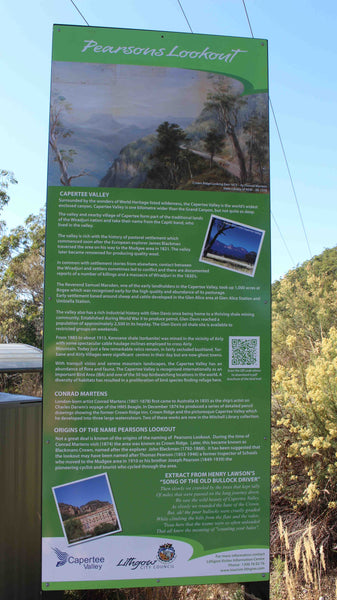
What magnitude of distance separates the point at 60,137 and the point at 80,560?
208cm

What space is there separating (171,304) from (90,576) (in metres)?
1.36

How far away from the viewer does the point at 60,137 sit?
251cm

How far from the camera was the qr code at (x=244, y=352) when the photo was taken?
248 cm

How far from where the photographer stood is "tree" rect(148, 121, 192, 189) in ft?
8.34

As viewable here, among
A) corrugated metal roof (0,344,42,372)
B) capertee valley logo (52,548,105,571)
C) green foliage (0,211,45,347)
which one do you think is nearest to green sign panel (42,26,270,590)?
capertee valley logo (52,548,105,571)

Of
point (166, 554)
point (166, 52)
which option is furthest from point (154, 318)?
point (166, 52)

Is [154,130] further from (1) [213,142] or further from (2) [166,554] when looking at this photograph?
(2) [166,554]

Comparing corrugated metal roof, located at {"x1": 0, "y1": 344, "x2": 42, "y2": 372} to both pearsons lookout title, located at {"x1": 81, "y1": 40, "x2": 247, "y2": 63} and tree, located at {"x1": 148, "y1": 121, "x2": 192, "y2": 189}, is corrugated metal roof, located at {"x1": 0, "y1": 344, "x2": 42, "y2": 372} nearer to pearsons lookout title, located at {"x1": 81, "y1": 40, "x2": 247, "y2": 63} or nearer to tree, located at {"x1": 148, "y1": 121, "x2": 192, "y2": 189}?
tree, located at {"x1": 148, "y1": 121, "x2": 192, "y2": 189}

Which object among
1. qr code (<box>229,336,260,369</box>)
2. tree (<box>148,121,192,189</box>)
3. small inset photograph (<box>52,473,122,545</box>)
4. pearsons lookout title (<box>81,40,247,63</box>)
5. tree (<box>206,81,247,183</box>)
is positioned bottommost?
small inset photograph (<box>52,473,122,545</box>)

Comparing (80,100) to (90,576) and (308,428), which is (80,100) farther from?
(308,428)

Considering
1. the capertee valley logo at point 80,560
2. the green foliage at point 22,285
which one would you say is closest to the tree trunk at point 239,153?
the capertee valley logo at point 80,560

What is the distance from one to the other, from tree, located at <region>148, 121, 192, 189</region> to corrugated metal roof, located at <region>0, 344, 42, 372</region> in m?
2.17

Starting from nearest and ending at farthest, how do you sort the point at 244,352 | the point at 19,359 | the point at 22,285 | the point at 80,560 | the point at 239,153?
1. the point at 80,560
2. the point at 244,352
3. the point at 239,153
4. the point at 19,359
5. the point at 22,285

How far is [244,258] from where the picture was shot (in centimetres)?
253
